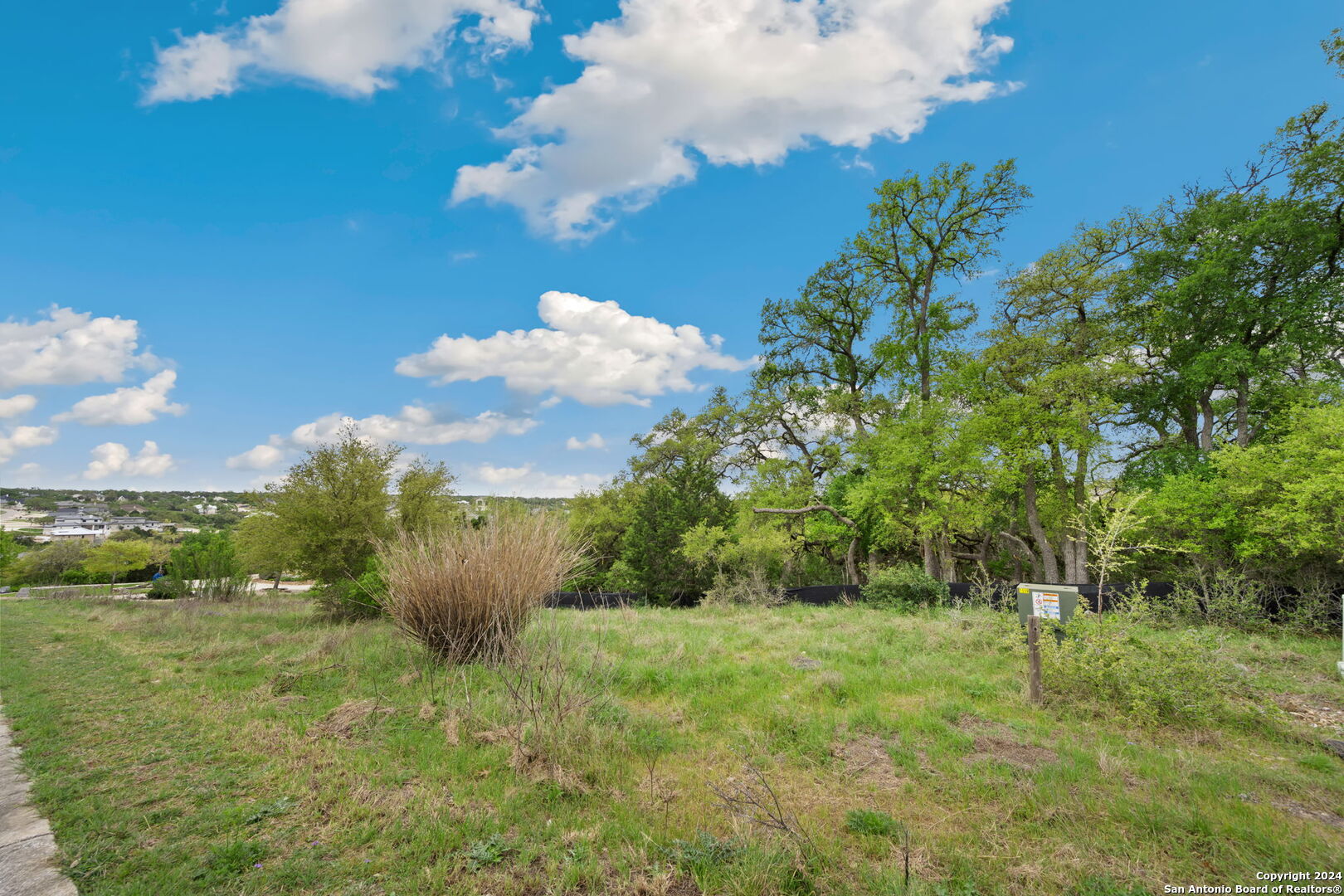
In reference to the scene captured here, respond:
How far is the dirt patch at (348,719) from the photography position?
518 cm

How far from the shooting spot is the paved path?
280cm

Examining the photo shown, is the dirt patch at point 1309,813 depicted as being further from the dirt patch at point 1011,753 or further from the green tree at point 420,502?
the green tree at point 420,502

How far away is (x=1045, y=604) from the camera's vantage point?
618 cm

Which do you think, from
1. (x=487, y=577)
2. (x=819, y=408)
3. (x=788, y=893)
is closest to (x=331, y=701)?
(x=487, y=577)

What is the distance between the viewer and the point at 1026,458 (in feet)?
56.1

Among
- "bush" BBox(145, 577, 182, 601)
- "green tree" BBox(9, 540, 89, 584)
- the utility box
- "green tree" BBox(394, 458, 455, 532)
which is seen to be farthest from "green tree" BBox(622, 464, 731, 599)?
"green tree" BBox(9, 540, 89, 584)

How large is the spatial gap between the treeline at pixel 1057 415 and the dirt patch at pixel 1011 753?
23.9ft

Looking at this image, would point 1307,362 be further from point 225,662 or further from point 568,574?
point 225,662

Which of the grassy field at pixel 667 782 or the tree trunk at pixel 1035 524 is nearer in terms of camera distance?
the grassy field at pixel 667 782

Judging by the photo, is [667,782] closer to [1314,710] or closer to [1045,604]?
[1045,604]

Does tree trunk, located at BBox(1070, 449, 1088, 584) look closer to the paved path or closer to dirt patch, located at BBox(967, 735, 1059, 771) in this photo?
dirt patch, located at BBox(967, 735, 1059, 771)

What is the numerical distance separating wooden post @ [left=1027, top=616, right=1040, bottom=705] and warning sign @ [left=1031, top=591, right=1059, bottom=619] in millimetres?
82

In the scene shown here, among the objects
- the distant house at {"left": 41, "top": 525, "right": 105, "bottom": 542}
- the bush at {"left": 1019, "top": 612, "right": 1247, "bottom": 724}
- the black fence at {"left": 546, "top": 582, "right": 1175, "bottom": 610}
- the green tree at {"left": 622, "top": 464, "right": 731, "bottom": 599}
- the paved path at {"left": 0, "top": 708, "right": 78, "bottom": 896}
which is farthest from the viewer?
the distant house at {"left": 41, "top": 525, "right": 105, "bottom": 542}

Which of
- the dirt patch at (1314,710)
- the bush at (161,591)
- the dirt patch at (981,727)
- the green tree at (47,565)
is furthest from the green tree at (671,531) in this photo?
the green tree at (47,565)
